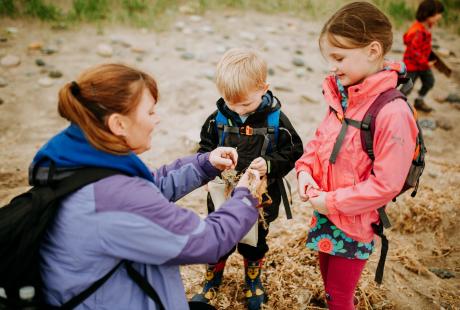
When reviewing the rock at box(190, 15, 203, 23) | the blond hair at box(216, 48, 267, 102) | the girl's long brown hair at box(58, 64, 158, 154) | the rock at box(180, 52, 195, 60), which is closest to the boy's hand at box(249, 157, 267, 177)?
the blond hair at box(216, 48, 267, 102)

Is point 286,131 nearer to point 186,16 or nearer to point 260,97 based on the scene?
point 260,97

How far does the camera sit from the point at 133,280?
181 cm

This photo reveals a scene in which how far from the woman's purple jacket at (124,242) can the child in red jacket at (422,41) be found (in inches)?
229

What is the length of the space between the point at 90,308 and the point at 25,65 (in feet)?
22.7

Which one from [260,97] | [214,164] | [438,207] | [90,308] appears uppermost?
[260,97]

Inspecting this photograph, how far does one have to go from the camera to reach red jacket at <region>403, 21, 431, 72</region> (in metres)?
6.64

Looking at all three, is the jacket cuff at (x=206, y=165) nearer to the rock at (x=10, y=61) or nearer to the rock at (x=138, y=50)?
the rock at (x=138, y=50)

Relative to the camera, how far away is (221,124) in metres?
2.92

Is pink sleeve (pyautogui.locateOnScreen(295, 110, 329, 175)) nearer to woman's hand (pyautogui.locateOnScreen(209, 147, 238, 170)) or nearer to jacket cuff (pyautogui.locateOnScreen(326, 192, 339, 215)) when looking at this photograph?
jacket cuff (pyautogui.locateOnScreen(326, 192, 339, 215))

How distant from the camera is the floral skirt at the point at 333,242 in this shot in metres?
2.40

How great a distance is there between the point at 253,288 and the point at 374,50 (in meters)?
2.16

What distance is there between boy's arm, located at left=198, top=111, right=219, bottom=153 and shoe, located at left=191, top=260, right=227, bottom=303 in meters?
1.01

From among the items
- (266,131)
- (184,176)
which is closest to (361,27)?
(266,131)

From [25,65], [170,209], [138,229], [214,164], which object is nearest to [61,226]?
[138,229]
